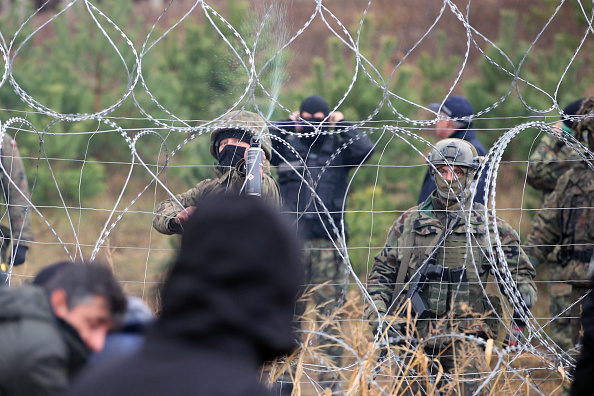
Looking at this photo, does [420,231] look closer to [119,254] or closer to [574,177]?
[574,177]

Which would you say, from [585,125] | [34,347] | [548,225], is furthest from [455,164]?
[34,347]

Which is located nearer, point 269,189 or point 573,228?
point 269,189

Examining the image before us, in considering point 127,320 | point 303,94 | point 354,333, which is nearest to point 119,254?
point 303,94

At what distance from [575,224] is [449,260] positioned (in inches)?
45.8

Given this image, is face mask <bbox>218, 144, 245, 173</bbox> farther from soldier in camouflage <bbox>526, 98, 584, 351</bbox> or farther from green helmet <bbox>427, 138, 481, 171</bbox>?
soldier in camouflage <bbox>526, 98, 584, 351</bbox>

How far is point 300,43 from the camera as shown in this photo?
16.2 meters

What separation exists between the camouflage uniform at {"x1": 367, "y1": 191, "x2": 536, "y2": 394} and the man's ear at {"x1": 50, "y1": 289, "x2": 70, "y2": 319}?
2.16 m

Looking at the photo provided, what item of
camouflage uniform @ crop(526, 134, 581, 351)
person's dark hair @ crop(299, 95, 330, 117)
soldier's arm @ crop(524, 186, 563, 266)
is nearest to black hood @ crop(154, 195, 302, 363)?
camouflage uniform @ crop(526, 134, 581, 351)

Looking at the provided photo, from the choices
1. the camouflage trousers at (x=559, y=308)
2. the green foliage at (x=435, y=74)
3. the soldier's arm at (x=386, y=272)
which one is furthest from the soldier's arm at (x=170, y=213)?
the green foliage at (x=435, y=74)

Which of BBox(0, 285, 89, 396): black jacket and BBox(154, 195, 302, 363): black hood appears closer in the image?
BBox(154, 195, 302, 363): black hood

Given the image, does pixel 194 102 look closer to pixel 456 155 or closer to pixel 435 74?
pixel 435 74

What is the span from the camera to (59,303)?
6.43 ft

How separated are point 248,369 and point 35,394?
34.3 inches

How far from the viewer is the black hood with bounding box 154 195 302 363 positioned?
1.18 metres
